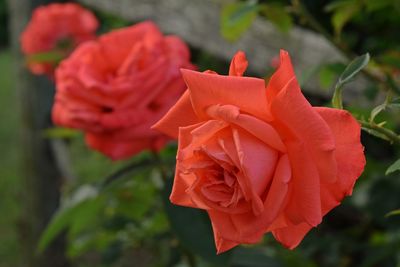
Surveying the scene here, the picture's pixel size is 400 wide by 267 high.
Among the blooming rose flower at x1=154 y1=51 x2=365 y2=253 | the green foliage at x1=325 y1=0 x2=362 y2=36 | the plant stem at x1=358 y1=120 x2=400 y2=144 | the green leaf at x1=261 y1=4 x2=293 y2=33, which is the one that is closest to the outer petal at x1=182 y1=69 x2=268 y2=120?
the blooming rose flower at x1=154 y1=51 x2=365 y2=253

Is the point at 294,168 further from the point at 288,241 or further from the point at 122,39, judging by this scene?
the point at 122,39

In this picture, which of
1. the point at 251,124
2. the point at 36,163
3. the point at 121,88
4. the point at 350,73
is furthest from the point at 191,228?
the point at 36,163

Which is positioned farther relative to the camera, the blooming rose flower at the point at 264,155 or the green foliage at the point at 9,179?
the green foliage at the point at 9,179

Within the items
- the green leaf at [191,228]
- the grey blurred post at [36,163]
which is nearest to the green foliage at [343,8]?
the green leaf at [191,228]

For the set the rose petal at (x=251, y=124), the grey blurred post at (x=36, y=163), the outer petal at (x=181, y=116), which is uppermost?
the rose petal at (x=251, y=124)

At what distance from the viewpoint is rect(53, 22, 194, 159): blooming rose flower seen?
47.4 inches

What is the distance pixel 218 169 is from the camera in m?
0.60

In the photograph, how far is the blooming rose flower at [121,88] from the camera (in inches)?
47.4

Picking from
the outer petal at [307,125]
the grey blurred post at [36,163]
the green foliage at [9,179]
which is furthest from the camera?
the green foliage at [9,179]

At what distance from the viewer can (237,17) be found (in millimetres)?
1205

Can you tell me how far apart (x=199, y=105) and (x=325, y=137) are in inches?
4.1

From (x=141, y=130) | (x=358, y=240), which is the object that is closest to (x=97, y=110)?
(x=141, y=130)

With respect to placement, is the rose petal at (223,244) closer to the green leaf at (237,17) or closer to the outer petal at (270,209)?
the outer petal at (270,209)

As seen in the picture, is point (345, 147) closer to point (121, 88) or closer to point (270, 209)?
point (270, 209)
